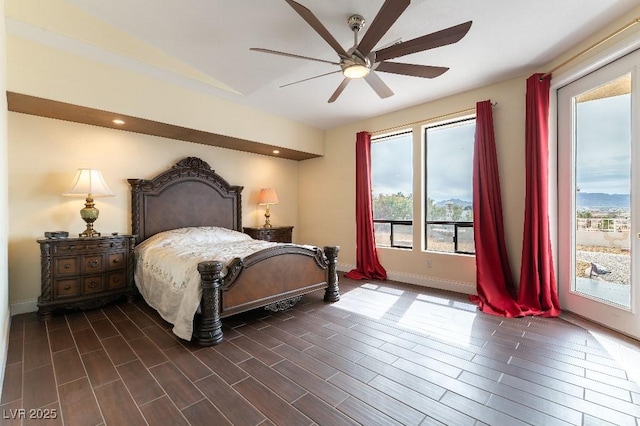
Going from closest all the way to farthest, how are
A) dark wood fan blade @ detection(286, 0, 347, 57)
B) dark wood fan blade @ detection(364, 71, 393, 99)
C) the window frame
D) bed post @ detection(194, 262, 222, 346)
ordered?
dark wood fan blade @ detection(286, 0, 347, 57), bed post @ detection(194, 262, 222, 346), dark wood fan blade @ detection(364, 71, 393, 99), the window frame

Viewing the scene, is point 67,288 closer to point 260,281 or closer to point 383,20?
point 260,281

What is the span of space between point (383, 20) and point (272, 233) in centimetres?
387

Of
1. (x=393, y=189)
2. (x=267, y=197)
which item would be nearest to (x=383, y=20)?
(x=393, y=189)

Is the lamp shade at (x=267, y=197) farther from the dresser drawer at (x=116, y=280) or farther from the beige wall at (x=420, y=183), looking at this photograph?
the dresser drawer at (x=116, y=280)

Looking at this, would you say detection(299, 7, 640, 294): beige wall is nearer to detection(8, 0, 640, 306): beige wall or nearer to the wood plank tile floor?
detection(8, 0, 640, 306): beige wall

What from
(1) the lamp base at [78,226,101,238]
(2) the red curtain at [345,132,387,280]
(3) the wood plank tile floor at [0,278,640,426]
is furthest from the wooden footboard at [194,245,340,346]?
(1) the lamp base at [78,226,101,238]

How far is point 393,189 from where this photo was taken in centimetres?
484

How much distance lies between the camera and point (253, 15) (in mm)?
2395

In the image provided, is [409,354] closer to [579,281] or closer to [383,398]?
[383,398]

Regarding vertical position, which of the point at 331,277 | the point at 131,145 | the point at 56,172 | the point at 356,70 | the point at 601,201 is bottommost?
the point at 331,277

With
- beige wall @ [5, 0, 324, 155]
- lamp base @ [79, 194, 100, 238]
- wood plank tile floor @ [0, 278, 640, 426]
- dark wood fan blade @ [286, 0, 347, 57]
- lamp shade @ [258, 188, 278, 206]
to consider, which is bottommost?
wood plank tile floor @ [0, 278, 640, 426]

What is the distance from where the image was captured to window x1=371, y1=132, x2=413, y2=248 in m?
4.61

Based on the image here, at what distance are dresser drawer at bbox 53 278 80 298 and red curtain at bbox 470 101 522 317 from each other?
4.55 metres

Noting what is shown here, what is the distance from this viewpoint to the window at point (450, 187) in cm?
396
